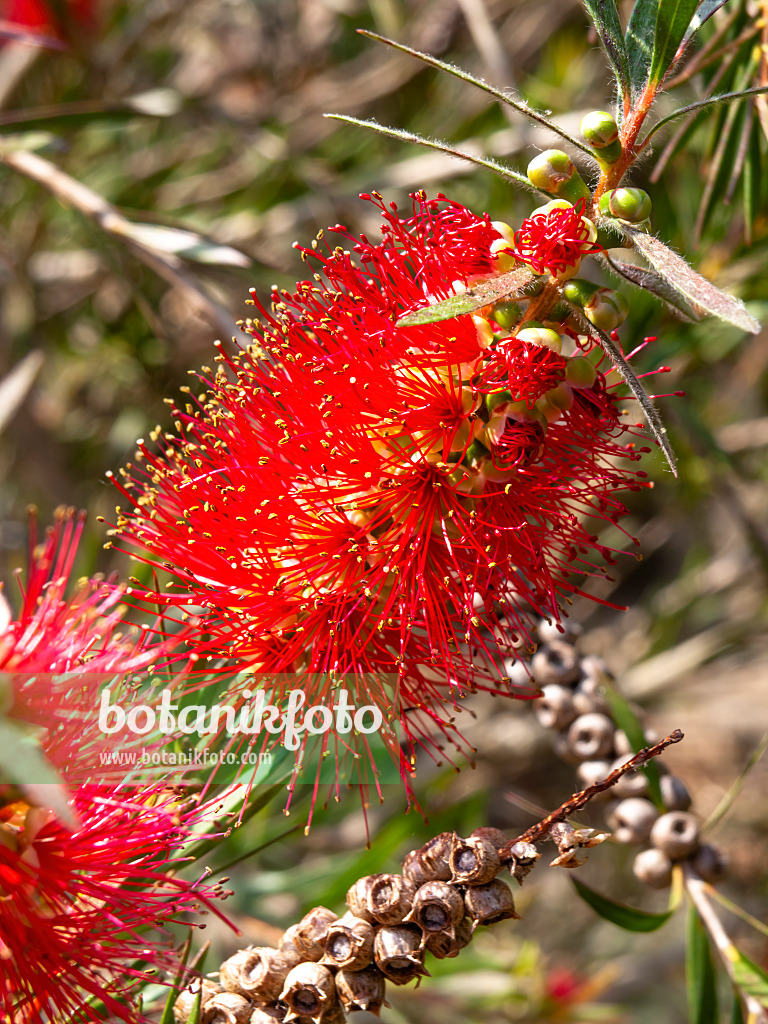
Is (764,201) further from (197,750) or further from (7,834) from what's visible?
(7,834)

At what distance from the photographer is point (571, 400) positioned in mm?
A: 969

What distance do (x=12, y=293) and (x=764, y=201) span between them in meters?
2.00

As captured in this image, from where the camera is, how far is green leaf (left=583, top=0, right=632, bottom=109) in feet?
2.66

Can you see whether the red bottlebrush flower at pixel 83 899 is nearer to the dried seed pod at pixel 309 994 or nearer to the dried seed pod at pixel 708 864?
the dried seed pod at pixel 309 994

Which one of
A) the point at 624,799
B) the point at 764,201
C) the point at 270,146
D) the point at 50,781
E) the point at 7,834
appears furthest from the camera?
the point at 270,146

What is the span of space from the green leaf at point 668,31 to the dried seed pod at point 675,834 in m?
0.87

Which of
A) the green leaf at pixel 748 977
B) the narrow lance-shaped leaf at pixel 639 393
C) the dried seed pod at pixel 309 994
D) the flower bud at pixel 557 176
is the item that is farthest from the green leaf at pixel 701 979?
the flower bud at pixel 557 176

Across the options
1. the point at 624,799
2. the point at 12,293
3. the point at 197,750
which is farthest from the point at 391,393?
the point at 12,293

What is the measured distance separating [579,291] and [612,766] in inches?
25.1

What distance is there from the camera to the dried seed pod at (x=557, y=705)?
3.92 feet

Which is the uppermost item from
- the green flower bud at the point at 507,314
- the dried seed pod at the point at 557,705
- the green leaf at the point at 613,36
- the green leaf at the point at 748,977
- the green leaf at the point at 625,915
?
the green leaf at the point at 613,36

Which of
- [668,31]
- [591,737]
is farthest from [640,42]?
[591,737]

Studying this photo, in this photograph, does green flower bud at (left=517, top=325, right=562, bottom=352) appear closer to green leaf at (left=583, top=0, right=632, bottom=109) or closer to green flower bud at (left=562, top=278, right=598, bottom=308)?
green flower bud at (left=562, top=278, right=598, bottom=308)

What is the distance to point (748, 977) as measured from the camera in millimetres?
1111
